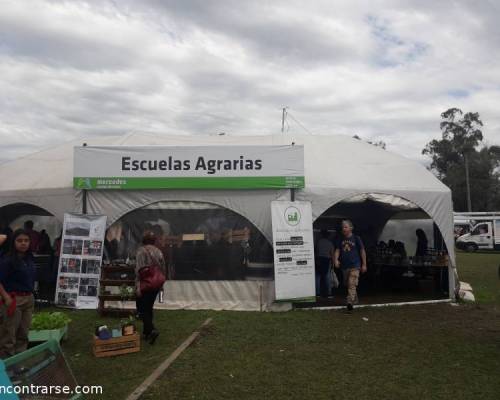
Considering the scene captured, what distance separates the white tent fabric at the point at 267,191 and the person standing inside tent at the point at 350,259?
2.49 feet

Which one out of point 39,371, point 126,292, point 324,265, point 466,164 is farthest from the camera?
point 466,164

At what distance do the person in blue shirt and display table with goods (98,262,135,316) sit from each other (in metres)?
3.01

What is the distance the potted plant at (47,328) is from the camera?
19.7 feet

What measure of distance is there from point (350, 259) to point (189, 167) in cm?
355

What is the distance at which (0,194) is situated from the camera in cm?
1024

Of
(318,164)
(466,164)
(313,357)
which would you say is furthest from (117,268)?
(466,164)

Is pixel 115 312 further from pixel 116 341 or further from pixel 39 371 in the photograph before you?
pixel 39 371

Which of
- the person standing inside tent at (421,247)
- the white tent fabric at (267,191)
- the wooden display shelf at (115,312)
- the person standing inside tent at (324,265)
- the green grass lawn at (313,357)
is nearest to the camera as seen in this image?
the green grass lawn at (313,357)

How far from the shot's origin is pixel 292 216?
28.9 feet

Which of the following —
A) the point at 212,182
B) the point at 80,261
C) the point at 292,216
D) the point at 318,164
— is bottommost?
the point at 80,261

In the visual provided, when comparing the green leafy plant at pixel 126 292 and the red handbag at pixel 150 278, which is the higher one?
the red handbag at pixel 150 278

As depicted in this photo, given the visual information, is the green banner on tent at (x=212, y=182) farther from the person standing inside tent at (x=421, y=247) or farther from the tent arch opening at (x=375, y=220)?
the tent arch opening at (x=375, y=220)

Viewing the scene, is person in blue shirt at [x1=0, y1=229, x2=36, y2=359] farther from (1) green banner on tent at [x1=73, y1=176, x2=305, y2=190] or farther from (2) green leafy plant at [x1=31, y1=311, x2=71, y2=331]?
(1) green banner on tent at [x1=73, y1=176, x2=305, y2=190]

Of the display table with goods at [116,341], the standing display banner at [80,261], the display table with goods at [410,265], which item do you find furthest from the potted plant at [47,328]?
the display table with goods at [410,265]
